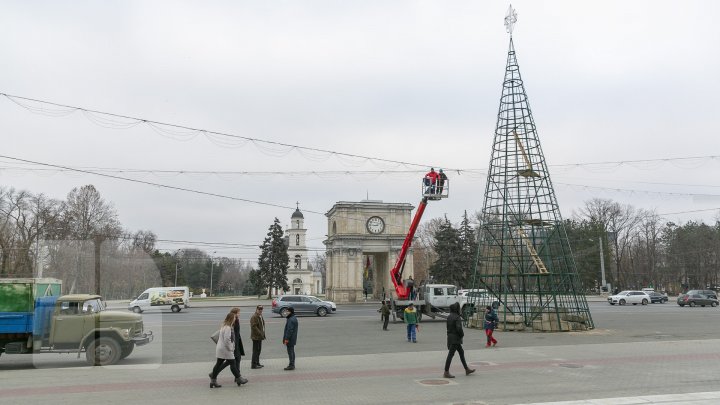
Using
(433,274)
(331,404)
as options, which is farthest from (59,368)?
(433,274)

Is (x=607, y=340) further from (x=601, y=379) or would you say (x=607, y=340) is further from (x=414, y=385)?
(x=414, y=385)

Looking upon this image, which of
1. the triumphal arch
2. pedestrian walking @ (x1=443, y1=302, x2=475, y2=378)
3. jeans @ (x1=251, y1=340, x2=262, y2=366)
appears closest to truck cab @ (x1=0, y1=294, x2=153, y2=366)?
jeans @ (x1=251, y1=340, x2=262, y2=366)

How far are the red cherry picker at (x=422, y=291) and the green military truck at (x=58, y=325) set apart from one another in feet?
46.9

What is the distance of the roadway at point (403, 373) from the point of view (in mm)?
9738

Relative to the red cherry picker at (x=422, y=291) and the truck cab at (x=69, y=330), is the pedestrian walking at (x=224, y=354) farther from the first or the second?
the red cherry picker at (x=422, y=291)

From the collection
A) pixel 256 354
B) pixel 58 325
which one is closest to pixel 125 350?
pixel 58 325

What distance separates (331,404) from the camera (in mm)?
9039

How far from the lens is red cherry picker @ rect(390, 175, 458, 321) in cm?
2427

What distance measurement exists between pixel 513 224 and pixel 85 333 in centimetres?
1783

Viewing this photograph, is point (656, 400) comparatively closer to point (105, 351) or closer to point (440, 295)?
point (105, 351)

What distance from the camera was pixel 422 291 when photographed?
3166cm

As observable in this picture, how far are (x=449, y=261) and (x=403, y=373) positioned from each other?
51566mm

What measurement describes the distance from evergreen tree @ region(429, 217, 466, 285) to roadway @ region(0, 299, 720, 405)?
139 ft

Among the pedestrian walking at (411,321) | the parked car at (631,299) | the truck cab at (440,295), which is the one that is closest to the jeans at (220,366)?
the pedestrian walking at (411,321)
